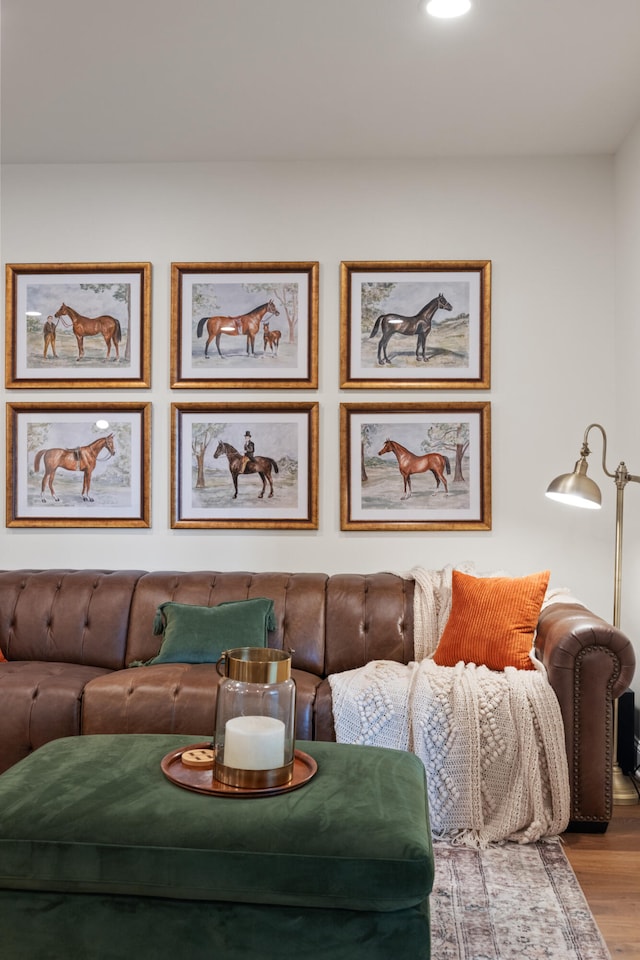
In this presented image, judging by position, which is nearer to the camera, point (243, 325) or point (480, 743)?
point (480, 743)

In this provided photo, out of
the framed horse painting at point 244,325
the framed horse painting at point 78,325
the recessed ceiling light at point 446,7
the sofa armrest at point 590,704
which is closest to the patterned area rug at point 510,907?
the sofa armrest at point 590,704

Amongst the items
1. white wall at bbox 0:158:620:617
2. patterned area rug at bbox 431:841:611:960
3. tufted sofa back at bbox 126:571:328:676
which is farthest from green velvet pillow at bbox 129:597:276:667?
patterned area rug at bbox 431:841:611:960

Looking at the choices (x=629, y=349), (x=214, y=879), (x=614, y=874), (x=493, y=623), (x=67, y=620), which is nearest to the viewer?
(x=214, y=879)

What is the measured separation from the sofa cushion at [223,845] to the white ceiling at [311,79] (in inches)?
99.4

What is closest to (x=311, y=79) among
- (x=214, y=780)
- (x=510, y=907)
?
(x=214, y=780)

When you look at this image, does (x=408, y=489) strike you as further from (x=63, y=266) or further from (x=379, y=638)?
(x=63, y=266)

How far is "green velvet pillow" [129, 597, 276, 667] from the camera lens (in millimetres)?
3367

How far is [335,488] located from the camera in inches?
161

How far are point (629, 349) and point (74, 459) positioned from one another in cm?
271

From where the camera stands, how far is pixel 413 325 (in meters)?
4.07

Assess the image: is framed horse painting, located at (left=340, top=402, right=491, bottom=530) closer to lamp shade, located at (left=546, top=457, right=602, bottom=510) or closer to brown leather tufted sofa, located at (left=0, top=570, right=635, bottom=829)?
brown leather tufted sofa, located at (left=0, top=570, right=635, bottom=829)

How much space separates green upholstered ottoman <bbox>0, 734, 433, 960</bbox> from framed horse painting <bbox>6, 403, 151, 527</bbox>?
2.40m

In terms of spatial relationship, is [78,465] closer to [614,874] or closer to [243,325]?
[243,325]

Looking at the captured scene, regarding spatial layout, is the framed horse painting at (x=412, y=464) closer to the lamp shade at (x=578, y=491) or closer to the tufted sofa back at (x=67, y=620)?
the lamp shade at (x=578, y=491)
